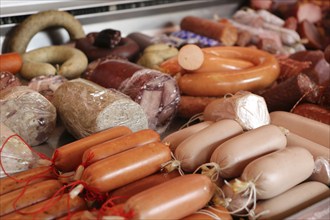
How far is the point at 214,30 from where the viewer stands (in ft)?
12.9

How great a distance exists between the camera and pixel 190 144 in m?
1.86

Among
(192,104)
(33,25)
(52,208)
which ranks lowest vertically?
(192,104)

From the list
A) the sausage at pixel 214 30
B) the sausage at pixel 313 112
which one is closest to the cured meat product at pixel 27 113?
the sausage at pixel 313 112

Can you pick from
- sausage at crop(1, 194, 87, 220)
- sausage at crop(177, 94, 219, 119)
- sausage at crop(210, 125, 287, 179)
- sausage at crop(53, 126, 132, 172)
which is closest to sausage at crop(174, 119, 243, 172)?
sausage at crop(210, 125, 287, 179)

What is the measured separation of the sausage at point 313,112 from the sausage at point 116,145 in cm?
108

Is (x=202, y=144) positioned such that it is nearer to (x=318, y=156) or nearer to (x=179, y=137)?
(x=179, y=137)

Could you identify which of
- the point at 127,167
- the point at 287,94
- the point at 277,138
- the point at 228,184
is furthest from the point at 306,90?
the point at 127,167

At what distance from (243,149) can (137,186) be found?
0.49 metres

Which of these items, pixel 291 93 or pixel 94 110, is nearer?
pixel 94 110

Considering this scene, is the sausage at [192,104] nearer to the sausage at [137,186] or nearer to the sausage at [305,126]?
the sausage at [305,126]

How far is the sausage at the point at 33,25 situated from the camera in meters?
3.23

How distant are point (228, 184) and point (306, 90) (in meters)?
1.13

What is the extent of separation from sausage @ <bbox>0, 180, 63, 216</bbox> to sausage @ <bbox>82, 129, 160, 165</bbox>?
0.17 meters

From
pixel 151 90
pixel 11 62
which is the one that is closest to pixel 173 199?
pixel 151 90
